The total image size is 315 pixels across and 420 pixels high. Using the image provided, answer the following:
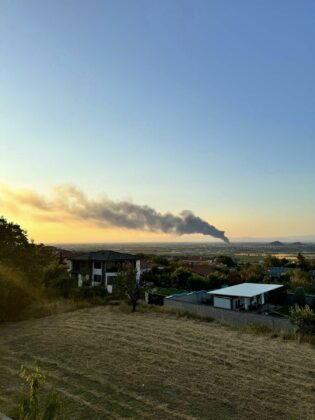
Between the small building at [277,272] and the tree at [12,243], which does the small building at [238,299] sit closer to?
the tree at [12,243]

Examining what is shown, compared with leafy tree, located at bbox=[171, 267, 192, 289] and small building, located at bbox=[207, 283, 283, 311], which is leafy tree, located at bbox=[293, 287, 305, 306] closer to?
small building, located at bbox=[207, 283, 283, 311]

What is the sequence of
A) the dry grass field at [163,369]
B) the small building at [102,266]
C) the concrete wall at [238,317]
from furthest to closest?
the small building at [102,266], the concrete wall at [238,317], the dry grass field at [163,369]

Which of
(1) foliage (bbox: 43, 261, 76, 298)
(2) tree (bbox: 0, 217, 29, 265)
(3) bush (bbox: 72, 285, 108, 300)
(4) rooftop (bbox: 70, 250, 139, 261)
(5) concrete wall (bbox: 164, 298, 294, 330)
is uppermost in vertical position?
(2) tree (bbox: 0, 217, 29, 265)

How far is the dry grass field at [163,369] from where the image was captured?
441 inches

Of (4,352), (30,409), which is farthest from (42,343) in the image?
(30,409)

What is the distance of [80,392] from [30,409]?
7.08 m

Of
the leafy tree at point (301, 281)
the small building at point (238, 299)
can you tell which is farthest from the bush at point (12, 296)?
the leafy tree at point (301, 281)

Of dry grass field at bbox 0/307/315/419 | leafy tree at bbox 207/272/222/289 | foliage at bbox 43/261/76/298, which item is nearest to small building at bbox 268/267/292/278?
leafy tree at bbox 207/272/222/289

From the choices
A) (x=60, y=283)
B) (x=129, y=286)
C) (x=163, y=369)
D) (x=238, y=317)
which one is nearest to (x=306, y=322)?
(x=238, y=317)

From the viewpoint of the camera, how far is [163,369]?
577 inches

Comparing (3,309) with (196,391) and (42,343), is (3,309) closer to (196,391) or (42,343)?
(42,343)

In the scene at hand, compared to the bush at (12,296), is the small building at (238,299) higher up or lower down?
lower down

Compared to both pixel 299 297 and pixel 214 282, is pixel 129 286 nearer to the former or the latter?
pixel 299 297

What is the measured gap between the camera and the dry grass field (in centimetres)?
1120
